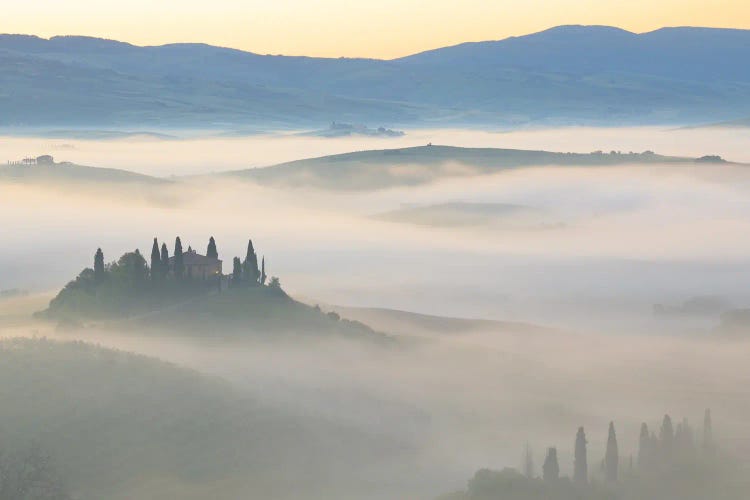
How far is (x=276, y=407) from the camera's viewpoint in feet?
425

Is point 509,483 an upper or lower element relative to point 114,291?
lower

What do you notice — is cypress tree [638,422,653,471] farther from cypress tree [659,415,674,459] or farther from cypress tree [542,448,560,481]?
cypress tree [542,448,560,481]

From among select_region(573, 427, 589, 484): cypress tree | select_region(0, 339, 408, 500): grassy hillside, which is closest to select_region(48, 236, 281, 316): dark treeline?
select_region(0, 339, 408, 500): grassy hillside

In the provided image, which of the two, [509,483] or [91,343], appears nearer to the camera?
[509,483]

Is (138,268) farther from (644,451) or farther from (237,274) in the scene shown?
(644,451)

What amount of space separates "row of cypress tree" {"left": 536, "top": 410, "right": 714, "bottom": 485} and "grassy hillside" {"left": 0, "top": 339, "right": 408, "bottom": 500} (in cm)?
1653

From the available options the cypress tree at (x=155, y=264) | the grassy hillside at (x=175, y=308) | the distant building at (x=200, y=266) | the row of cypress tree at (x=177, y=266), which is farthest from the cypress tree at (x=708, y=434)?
the cypress tree at (x=155, y=264)

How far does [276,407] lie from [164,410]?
38.7 feet

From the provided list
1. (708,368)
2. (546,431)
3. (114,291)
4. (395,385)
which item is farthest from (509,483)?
(708,368)

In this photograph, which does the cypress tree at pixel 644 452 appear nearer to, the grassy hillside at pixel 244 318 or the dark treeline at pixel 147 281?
the grassy hillside at pixel 244 318

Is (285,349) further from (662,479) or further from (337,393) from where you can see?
(662,479)

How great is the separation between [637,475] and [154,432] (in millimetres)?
41856

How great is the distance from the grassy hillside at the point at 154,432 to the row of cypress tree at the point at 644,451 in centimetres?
1653

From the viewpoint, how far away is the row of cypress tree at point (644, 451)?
379 feet
